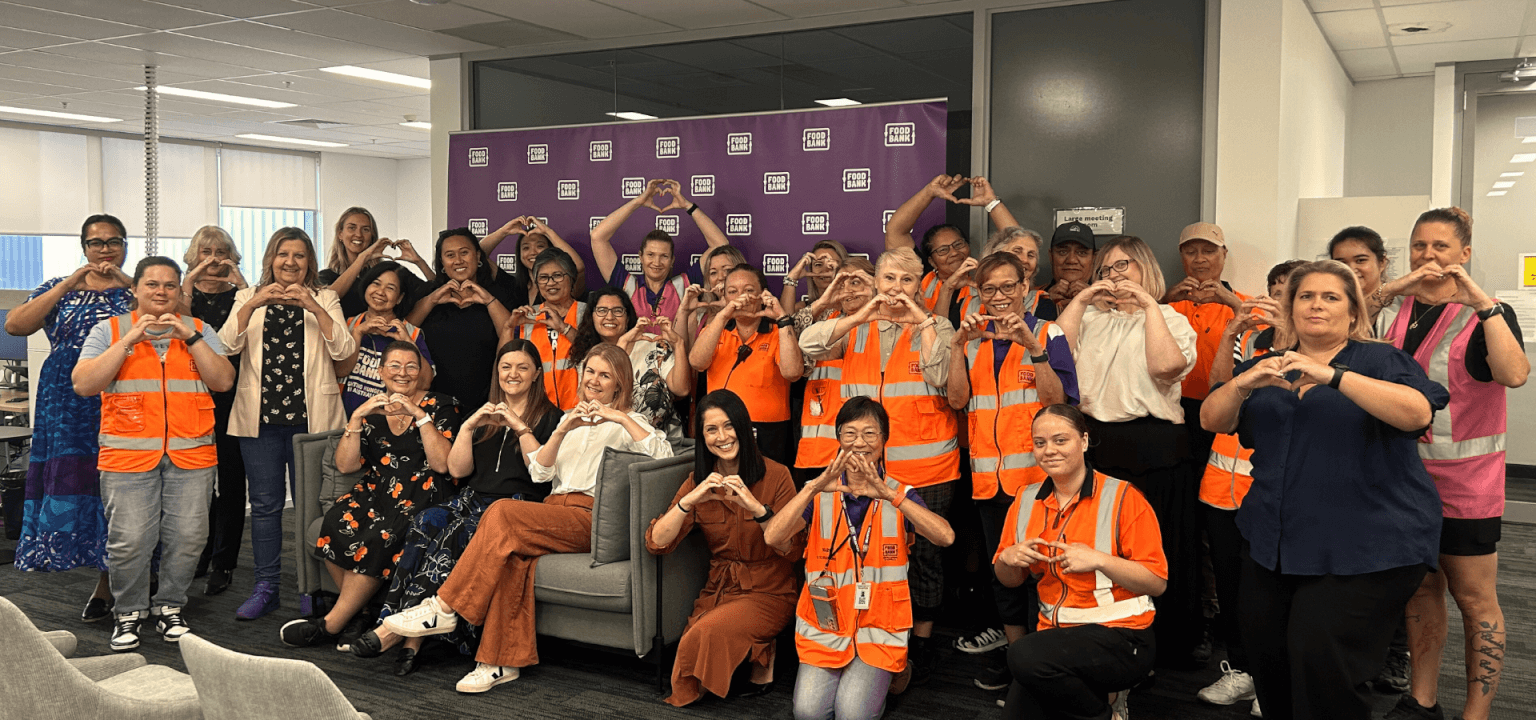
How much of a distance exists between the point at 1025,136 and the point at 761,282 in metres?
1.70

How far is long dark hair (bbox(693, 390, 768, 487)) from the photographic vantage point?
145 inches

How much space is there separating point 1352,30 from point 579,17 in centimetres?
431

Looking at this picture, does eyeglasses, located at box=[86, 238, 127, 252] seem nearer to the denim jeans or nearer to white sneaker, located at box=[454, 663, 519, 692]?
white sneaker, located at box=[454, 663, 519, 692]

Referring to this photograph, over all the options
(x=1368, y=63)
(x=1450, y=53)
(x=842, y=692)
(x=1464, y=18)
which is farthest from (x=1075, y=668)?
(x=1450, y=53)

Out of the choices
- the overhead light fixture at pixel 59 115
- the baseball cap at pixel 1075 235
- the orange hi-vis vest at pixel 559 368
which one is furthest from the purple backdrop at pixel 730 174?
the overhead light fixture at pixel 59 115

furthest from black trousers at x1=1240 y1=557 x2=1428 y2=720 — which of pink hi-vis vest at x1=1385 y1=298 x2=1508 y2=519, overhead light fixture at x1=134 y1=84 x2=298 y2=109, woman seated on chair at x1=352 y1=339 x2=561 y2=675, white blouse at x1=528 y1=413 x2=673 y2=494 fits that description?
overhead light fixture at x1=134 y1=84 x2=298 y2=109

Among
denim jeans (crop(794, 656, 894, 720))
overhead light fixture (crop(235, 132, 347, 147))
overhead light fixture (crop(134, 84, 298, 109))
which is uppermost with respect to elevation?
overhead light fixture (crop(235, 132, 347, 147))

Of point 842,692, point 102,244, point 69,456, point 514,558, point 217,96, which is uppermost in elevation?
point 217,96

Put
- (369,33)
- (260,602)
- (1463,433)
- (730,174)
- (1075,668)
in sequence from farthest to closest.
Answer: (369,33)
(730,174)
(260,602)
(1463,433)
(1075,668)

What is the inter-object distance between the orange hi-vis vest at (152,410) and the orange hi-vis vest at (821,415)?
8.13 feet

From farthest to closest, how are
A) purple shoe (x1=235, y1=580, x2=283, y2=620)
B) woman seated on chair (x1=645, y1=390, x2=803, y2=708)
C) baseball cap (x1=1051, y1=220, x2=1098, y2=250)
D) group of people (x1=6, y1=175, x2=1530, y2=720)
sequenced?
1. purple shoe (x1=235, y1=580, x2=283, y2=620)
2. baseball cap (x1=1051, y1=220, x2=1098, y2=250)
3. woman seated on chair (x1=645, y1=390, x2=803, y2=708)
4. group of people (x1=6, y1=175, x2=1530, y2=720)

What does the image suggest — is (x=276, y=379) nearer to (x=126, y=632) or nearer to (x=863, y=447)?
(x=126, y=632)

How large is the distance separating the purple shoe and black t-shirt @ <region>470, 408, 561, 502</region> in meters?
1.20

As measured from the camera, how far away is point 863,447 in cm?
345
